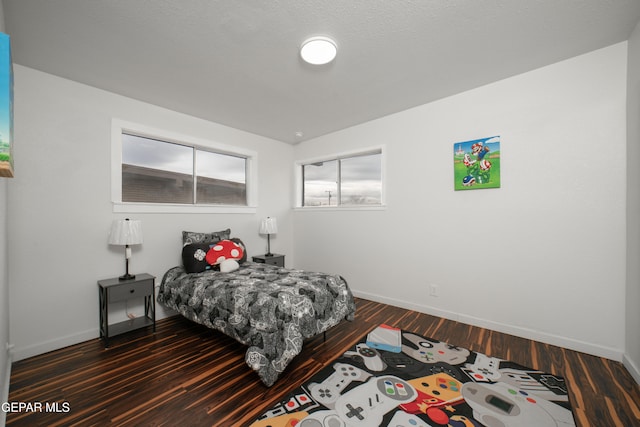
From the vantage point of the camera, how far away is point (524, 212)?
258 centimetres

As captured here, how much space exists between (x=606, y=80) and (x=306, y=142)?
3602 mm

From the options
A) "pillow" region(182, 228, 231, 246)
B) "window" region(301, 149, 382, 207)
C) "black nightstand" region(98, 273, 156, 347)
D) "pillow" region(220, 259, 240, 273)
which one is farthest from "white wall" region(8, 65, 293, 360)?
"window" region(301, 149, 382, 207)

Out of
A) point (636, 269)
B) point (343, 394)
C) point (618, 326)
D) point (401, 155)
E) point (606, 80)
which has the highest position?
point (606, 80)

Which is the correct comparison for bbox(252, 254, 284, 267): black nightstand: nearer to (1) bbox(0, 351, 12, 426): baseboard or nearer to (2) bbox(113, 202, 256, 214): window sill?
(2) bbox(113, 202, 256, 214): window sill

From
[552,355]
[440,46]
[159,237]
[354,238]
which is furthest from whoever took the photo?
[354,238]

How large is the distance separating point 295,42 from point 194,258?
2376 mm

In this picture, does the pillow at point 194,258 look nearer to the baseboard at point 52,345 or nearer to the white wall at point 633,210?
the baseboard at point 52,345

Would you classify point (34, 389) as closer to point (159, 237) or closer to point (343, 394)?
point (159, 237)

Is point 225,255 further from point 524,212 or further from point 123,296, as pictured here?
point 524,212

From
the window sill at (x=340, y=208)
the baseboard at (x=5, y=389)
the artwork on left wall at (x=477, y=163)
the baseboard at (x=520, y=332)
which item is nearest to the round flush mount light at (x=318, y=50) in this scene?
the artwork on left wall at (x=477, y=163)

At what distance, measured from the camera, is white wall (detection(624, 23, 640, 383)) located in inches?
76.9

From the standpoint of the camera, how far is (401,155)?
3.46m

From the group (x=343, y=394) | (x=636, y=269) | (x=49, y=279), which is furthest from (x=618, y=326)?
(x=49, y=279)

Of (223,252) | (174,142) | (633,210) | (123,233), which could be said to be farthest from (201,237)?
(633,210)
